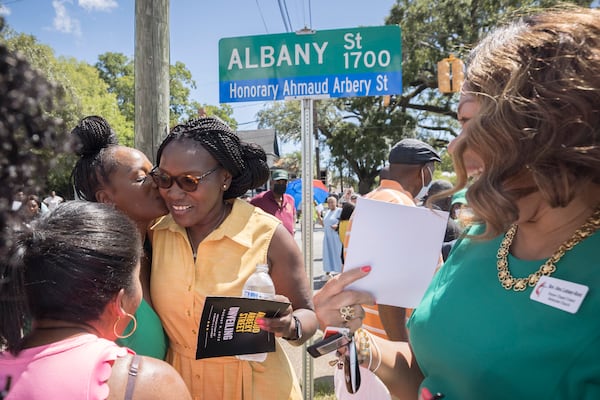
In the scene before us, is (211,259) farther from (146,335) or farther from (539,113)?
(539,113)

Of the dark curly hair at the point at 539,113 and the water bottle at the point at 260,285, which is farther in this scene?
the water bottle at the point at 260,285

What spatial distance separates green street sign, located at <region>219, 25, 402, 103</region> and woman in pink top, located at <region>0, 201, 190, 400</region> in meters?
2.06

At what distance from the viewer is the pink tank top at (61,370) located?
1094 millimetres

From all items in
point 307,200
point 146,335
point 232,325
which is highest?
point 307,200

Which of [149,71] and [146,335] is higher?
[149,71]

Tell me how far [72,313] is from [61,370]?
0.62 feet

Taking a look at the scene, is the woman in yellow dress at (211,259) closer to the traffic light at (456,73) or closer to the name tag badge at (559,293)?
the name tag badge at (559,293)

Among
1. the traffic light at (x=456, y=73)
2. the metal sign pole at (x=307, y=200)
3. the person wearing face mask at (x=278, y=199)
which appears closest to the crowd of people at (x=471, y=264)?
the metal sign pole at (x=307, y=200)

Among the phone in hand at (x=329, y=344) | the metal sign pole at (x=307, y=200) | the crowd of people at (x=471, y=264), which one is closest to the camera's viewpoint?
the crowd of people at (x=471, y=264)

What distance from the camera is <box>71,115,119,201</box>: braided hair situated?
6.91 feet

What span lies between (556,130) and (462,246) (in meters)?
0.57

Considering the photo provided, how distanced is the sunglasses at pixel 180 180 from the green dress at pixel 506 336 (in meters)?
1.15

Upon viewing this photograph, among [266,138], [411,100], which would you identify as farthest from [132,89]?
[411,100]

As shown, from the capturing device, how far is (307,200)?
131 inches
